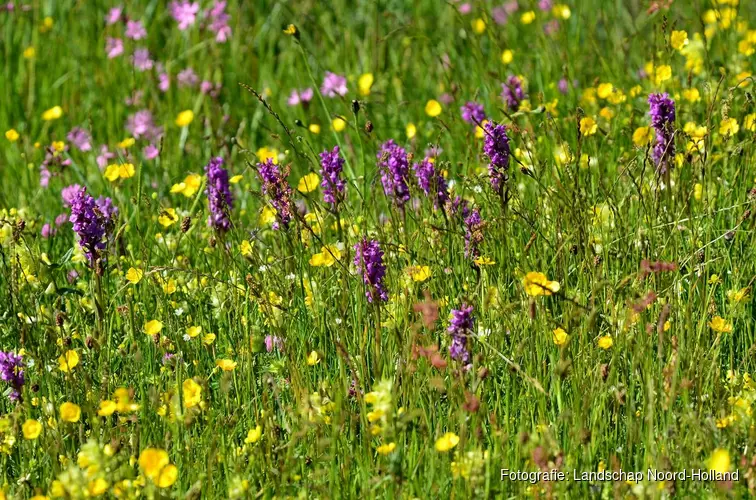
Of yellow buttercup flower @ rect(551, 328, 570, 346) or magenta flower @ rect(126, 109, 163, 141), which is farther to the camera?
magenta flower @ rect(126, 109, 163, 141)

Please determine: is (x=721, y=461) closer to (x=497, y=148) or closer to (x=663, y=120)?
(x=497, y=148)

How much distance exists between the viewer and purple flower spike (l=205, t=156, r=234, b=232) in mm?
2886

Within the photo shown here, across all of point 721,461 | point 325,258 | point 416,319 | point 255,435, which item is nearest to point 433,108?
point 325,258

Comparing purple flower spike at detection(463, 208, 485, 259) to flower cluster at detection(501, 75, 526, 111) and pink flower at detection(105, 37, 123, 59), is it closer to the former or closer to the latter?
flower cluster at detection(501, 75, 526, 111)

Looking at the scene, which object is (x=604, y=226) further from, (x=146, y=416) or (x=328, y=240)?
(x=146, y=416)

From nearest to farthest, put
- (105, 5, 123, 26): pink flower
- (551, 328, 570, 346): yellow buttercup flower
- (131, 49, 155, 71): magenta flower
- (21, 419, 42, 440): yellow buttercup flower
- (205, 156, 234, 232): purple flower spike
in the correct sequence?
(21, 419, 42, 440): yellow buttercup flower, (551, 328, 570, 346): yellow buttercup flower, (205, 156, 234, 232): purple flower spike, (131, 49, 155, 71): magenta flower, (105, 5, 123, 26): pink flower

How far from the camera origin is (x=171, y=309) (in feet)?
8.77

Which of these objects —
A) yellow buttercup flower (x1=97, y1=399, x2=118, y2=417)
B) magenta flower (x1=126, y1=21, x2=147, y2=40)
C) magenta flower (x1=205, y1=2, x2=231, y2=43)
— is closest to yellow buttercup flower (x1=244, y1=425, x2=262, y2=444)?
yellow buttercup flower (x1=97, y1=399, x2=118, y2=417)

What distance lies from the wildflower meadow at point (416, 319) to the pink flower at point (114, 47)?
2.87ft

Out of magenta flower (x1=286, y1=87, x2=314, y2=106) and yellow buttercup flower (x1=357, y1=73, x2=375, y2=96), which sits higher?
magenta flower (x1=286, y1=87, x2=314, y2=106)

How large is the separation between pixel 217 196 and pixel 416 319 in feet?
2.61

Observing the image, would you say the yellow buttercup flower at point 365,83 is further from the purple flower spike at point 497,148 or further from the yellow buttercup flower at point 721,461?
the yellow buttercup flower at point 721,461

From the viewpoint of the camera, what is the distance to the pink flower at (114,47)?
471cm

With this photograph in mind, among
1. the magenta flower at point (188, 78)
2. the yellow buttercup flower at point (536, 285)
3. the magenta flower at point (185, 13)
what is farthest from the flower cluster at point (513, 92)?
the magenta flower at point (185, 13)
